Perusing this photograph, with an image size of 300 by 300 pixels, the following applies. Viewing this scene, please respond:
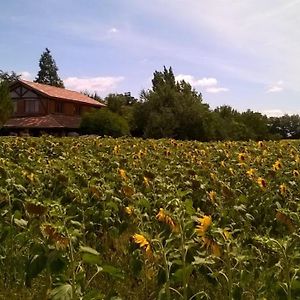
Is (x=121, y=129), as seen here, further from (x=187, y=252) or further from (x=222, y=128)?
(x=187, y=252)

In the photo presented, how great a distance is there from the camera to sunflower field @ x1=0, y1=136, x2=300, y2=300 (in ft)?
7.64

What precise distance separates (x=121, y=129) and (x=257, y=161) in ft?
95.8

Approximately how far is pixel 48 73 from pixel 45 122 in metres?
36.1

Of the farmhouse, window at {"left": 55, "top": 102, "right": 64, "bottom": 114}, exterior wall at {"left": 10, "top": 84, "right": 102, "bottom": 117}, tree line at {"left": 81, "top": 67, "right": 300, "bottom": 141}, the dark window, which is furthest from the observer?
the dark window

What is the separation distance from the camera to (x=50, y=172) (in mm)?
4770

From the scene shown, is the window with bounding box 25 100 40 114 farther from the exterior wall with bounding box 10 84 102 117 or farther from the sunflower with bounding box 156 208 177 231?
the sunflower with bounding box 156 208 177 231

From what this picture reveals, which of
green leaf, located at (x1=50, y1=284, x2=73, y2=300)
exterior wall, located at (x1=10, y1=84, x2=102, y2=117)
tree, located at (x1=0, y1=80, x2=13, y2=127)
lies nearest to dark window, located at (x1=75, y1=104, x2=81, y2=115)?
exterior wall, located at (x1=10, y1=84, x2=102, y2=117)

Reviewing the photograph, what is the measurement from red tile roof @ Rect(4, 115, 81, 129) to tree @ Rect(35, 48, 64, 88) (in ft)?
107

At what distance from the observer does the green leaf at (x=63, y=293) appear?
2053mm

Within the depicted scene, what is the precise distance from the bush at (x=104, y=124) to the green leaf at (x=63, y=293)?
32453 mm

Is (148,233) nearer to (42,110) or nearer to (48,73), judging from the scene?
(42,110)

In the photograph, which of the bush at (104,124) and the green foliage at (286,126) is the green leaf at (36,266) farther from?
the green foliage at (286,126)

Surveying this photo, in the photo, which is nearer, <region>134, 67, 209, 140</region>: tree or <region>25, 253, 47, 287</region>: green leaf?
<region>25, 253, 47, 287</region>: green leaf

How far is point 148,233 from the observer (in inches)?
126
